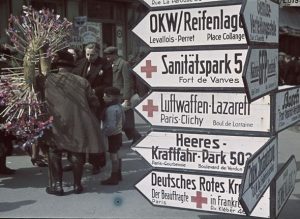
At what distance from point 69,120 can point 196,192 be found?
225 centimetres

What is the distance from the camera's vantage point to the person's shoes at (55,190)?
5.35 m

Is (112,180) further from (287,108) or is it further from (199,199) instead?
(287,108)

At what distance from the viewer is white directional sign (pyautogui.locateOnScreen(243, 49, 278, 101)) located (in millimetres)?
2865

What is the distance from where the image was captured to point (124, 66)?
24.2 ft

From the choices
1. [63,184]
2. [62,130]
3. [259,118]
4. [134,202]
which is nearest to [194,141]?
[259,118]

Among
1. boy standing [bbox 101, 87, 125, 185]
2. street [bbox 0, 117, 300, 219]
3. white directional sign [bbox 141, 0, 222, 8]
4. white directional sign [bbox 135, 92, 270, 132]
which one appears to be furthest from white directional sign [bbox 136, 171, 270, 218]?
boy standing [bbox 101, 87, 125, 185]

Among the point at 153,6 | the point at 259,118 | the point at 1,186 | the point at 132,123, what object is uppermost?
the point at 153,6

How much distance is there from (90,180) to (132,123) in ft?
6.54

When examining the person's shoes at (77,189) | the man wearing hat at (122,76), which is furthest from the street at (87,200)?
the man wearing hat at (122,76)

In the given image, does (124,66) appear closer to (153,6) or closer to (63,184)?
(63,184)

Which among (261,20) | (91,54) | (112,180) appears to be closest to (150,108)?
(261,20)

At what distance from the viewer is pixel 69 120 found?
5.26 m

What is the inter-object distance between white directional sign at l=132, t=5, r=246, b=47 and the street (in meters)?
1.06

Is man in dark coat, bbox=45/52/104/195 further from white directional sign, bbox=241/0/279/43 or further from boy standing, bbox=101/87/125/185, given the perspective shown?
white directional sign, bbox=241/0/279/43
